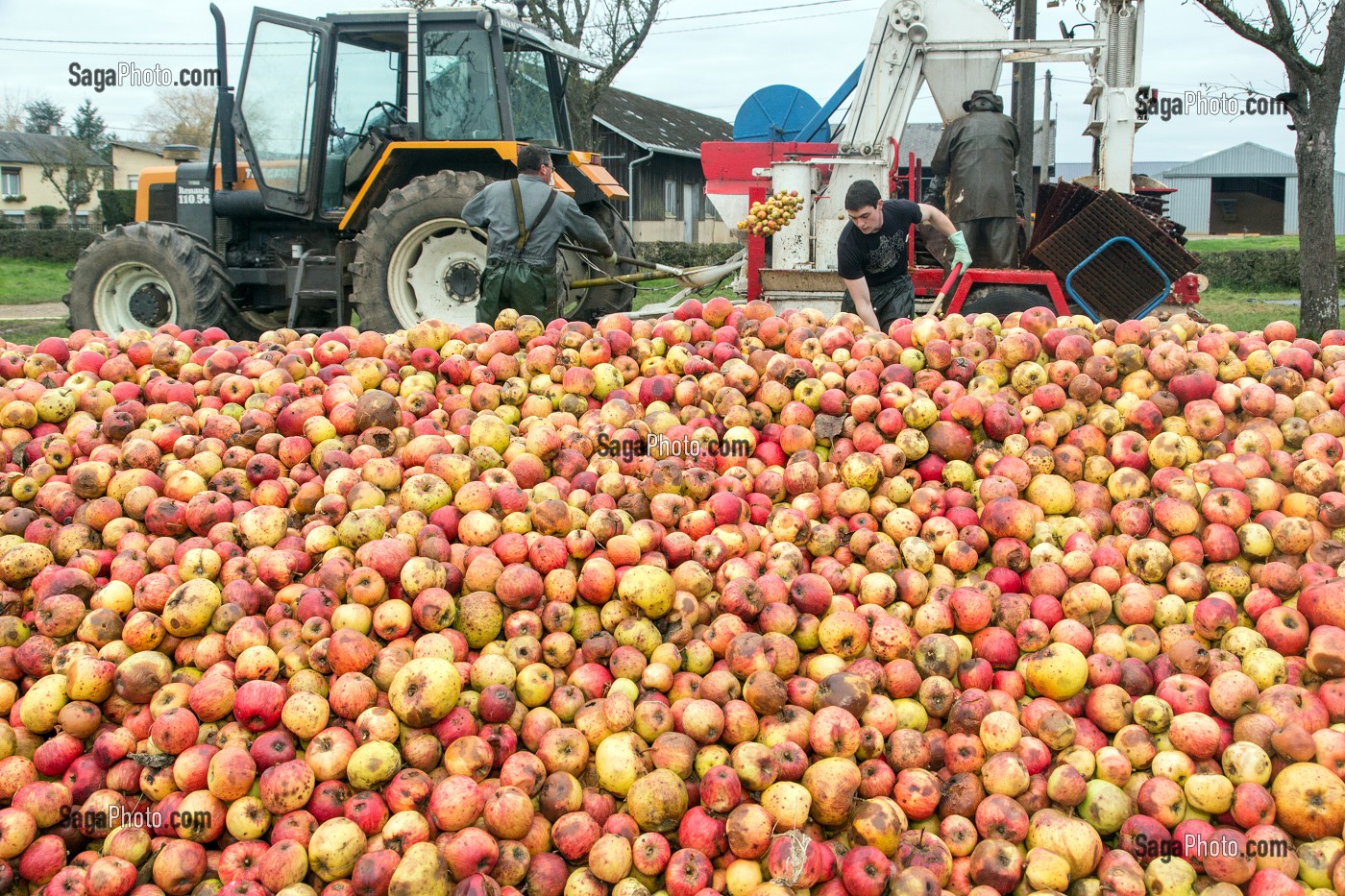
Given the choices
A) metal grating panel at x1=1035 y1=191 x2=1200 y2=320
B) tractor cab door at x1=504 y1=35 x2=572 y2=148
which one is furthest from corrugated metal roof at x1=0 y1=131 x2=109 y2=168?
metal grating panel at x1=1035 y1=191 x2=1200 y2=320

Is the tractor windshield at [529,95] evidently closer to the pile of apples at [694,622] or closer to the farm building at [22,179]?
the pile of apples at [694,622]

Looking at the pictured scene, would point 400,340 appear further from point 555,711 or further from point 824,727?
point 824,727

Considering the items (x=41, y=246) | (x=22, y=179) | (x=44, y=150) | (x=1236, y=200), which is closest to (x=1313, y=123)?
(x=41, y=246)

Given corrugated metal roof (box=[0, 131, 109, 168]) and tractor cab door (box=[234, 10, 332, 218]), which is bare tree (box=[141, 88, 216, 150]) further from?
tractor cab door (box=[234, 10, 332, 218])

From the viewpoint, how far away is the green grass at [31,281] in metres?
19.3

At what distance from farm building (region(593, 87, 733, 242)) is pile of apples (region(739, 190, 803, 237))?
21.0 m

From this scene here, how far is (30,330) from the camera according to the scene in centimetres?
1325

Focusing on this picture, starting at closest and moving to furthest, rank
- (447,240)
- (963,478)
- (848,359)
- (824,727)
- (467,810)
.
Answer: (467,810)
(824,727)
(963,478)
(848,359)
(447,240)

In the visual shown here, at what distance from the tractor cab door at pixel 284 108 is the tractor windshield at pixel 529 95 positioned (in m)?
1.67

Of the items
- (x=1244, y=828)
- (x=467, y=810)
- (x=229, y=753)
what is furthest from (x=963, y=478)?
(x=229, y=753)

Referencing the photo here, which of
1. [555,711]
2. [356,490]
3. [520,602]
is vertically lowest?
[555,711]

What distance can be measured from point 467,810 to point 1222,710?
215 centimetres

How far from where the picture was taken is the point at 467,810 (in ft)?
8.04

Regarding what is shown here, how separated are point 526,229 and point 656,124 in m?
31.4
